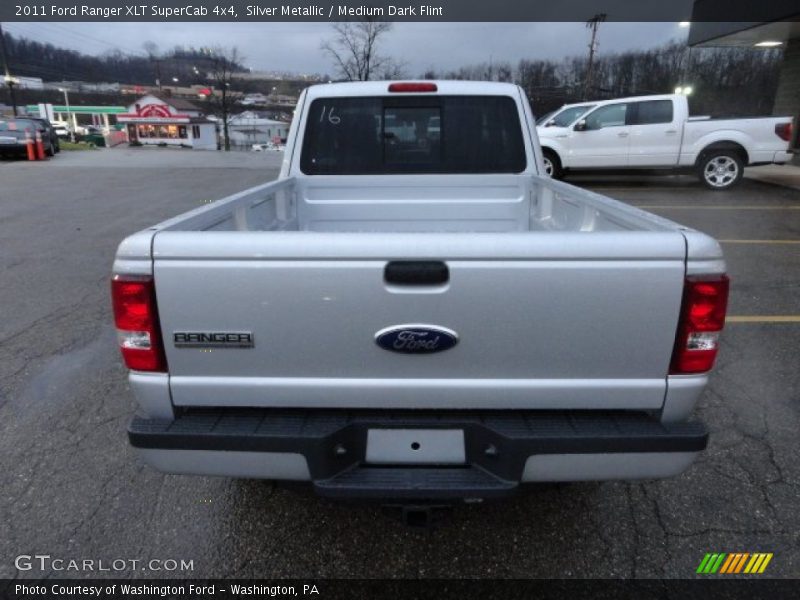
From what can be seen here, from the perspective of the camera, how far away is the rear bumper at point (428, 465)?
1.87 metres

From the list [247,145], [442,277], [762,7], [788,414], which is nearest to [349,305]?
[442,277]

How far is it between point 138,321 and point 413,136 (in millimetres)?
2455

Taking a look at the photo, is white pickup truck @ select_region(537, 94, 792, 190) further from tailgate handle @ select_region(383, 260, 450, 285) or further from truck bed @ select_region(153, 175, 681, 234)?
tailgate handle @ select_region(383, 260, 450, 285)

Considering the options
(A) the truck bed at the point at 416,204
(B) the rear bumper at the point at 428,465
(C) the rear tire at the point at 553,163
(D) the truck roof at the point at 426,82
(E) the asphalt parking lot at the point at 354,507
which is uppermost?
(D) the truck roof at the point at 426,82

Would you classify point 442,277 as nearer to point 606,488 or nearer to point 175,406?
point 175,406

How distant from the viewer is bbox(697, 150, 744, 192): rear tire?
12.1 metres

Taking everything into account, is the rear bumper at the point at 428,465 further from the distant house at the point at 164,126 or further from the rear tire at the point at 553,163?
the distant house at the point at 164,126

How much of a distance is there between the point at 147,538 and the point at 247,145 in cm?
8369

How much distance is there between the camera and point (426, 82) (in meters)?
3.71

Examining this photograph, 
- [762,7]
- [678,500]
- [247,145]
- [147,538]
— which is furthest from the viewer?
[247,145]

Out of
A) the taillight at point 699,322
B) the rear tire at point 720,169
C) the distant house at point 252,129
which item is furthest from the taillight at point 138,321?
the distant house at point 252,129

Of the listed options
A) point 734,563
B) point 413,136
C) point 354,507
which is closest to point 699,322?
point 734,563

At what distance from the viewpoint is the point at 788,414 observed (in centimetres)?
341

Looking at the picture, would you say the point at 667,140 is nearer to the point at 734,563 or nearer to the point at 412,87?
the point at 412,87
